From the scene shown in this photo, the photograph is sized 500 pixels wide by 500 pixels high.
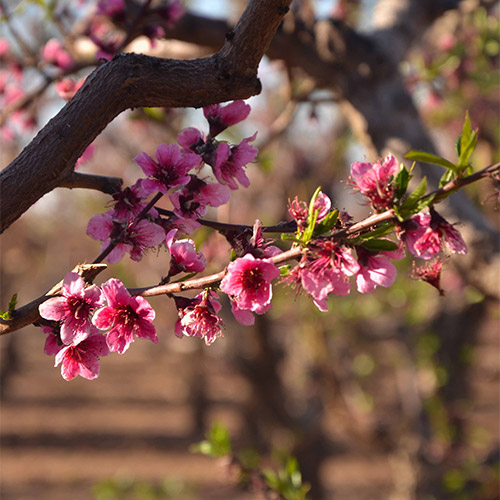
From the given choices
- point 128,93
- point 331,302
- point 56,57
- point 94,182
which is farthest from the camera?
point 331,302

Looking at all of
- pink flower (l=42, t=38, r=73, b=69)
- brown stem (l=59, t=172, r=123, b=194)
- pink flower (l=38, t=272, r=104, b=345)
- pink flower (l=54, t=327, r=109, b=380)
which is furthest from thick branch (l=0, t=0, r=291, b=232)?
pink flower (l=42, t=38, r=73, b=69)

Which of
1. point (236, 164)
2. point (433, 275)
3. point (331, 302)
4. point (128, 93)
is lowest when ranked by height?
point (331, 302)

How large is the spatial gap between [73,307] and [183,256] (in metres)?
0.25

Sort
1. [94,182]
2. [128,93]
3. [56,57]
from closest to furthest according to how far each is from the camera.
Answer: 1. [128,93]
2. [94,182]
3. [56,57]

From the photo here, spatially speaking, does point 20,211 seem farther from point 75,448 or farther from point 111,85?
point 75,448

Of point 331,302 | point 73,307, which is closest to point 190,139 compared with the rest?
point 73,307

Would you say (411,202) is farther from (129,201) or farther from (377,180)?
(129,201)

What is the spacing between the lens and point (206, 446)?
8.52 feet

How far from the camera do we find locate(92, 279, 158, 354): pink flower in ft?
3.94

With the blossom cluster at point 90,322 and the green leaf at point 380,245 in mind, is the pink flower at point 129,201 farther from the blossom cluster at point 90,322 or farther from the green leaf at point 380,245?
the green leaf at point 380,245

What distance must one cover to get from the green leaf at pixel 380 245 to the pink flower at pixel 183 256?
34 centimetres

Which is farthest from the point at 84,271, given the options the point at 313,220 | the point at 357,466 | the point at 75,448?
the point at 75,448

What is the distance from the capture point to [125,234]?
1.28m

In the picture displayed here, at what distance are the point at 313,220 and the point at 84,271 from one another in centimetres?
48
